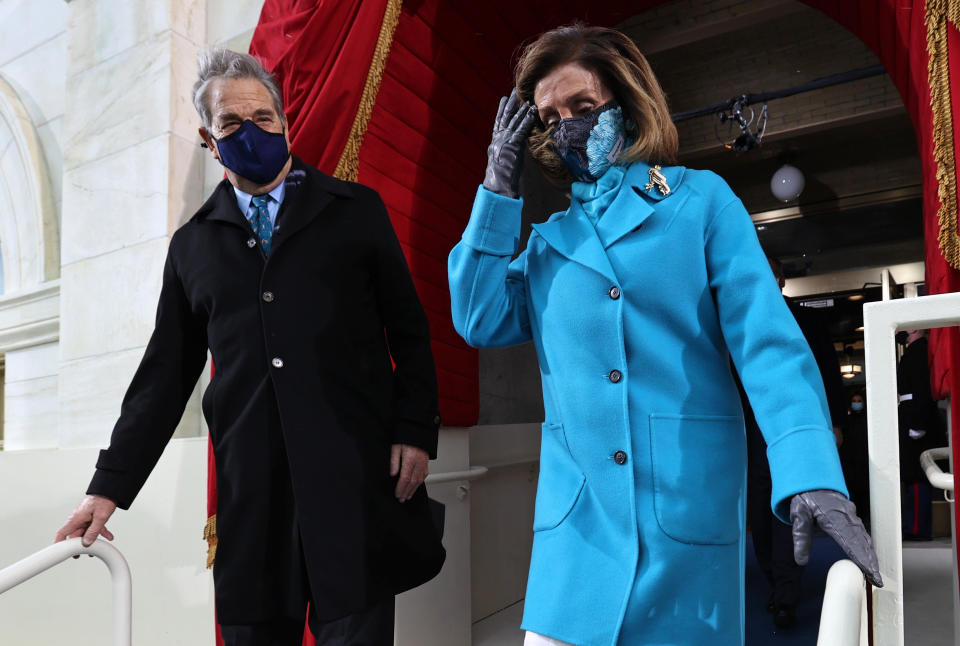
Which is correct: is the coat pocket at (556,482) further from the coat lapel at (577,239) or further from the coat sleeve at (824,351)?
the coat sleeve at (824,351)

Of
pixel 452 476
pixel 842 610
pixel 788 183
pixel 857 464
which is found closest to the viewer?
pixel 842 610

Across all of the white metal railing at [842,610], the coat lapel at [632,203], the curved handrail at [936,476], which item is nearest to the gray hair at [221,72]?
the coat lapel at [632,203]

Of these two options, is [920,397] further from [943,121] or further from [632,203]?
[632,203]

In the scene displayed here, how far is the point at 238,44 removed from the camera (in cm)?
323

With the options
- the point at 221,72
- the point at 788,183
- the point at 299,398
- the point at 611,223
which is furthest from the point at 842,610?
the point at 788,183

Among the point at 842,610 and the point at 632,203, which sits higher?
the point at 632,203

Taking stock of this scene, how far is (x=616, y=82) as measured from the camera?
1.31 meters

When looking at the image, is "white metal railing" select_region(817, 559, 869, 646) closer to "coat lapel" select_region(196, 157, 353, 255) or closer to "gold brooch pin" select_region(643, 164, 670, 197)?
"gold brooch pin" select_region(643, 164, 670, 197)

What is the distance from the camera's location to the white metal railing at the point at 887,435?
0.79 meters

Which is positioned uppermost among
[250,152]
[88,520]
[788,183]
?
[788,183]

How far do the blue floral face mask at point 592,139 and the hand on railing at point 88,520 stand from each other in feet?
3.55

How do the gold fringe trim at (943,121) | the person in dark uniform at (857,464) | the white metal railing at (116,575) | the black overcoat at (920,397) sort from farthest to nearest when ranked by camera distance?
the person in dark uniform at (857,464) → the black overcoat at (920,397) → the gold fringe trim at (943,121) → the white metal railing at (116,575)

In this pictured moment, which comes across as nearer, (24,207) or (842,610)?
(842,610)

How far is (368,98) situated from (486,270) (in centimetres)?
144
